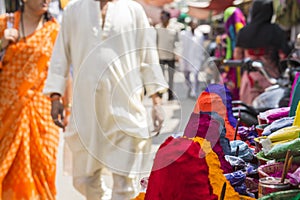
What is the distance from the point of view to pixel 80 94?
420cm

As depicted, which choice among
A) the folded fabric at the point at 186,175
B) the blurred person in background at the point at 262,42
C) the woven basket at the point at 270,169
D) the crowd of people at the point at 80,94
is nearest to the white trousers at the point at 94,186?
the crowd of people at the point at 80,94

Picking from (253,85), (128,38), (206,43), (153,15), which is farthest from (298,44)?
(206,43)

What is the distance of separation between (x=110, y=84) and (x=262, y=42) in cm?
324

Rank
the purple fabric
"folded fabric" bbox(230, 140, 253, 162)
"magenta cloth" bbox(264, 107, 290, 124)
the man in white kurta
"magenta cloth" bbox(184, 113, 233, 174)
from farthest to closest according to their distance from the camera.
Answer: the man in white kurta
the purple fabric
"magenta cloth" bbox(264, 107, 290, 124)
"folded fabric" bbox(230, 140, 253, 162)
"magenta cloth" bbox(184, 113, 233, 174)

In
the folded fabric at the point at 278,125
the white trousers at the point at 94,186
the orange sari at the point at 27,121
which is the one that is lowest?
the white trousers at the point at 94,186

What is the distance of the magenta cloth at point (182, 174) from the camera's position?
2268mm

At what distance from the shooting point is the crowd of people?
13.6 ft

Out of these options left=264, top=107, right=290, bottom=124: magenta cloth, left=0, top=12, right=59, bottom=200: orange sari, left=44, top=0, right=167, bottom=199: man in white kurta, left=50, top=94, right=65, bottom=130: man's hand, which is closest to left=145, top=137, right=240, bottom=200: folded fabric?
left=264, top=107, right=290, bottom=124: magenta cloth

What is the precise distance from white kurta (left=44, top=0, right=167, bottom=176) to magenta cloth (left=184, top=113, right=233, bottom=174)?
140 cm

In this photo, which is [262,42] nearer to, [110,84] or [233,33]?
[233,33]

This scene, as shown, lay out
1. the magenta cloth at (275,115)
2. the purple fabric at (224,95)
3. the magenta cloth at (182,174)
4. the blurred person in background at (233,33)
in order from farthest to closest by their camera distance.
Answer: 1. the blurred person in background at (233,33)
2. the purple fabric at (224,95)
3. the magenta cloth at (275,115)
4. the magenta cloth at (182,174)

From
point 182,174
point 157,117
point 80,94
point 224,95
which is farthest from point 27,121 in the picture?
point 182,174

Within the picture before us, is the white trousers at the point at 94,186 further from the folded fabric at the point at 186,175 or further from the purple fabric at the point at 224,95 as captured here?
the folded fabric at the point at 186,175

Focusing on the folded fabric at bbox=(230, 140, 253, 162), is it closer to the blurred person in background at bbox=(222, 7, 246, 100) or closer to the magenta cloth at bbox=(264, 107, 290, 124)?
the magenta cloth at bbox=(264, 107, 290, 124)
